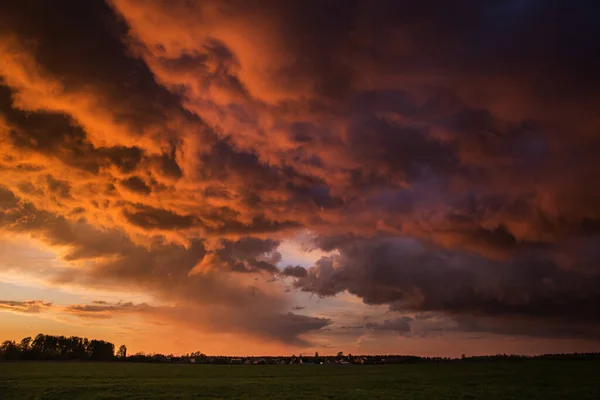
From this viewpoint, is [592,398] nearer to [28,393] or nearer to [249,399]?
[249,399]

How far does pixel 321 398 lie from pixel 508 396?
71.2 ft

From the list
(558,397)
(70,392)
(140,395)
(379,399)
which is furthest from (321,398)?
(70,392)

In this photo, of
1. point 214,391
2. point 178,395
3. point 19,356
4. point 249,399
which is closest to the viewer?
point 249,399

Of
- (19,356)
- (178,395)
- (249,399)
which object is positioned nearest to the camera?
(249,399)

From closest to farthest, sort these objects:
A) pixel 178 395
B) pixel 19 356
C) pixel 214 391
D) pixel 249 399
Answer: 1. pixel 249 399
2. pixel 178 395
3. pixel 214 391
4. pixel 19 356

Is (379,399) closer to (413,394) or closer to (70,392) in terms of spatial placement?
(413,394)

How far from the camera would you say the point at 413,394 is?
53375 millimetres

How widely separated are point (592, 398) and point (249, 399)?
37.2 meters

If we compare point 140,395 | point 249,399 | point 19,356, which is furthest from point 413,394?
point 19,356

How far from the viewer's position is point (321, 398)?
49375 mm

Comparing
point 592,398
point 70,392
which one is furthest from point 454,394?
point 70,392

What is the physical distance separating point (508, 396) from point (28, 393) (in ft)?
184

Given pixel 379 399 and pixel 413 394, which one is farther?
pixel 413 394

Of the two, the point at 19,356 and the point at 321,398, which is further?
the point at 19,356
